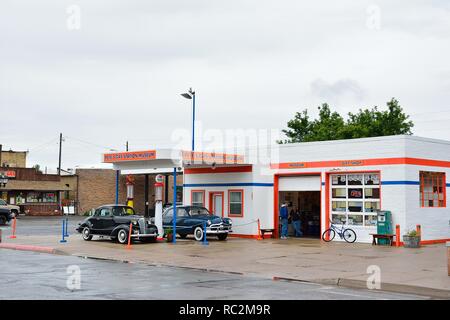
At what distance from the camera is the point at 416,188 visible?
26000 mm

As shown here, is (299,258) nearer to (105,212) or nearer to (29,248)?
(105,212)

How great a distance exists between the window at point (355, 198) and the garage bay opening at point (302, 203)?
1161 mm

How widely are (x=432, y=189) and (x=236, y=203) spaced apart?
9919 millimetres

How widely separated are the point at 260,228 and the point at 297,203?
363cm

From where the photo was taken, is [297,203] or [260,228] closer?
[260,228]

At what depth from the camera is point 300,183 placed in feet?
97.9

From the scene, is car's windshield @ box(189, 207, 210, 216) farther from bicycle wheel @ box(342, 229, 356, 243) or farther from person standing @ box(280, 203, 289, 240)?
bicycle wheel @ box(342, 229, 356, 243)

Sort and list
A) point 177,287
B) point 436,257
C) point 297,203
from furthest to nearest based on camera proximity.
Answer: point 297,203, point 436,257, point 177,287

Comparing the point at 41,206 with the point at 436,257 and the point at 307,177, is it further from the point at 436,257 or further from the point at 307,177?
the point at 436,257

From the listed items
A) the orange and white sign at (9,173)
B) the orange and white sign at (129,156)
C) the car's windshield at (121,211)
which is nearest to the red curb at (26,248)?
the car's windshield at (121,211)

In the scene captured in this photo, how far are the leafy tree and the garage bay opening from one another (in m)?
24.4

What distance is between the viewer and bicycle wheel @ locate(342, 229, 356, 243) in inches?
1057

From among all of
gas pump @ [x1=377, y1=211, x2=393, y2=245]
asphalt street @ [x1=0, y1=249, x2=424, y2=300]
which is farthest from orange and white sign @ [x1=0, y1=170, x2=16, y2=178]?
asphalt street @ [x1=0, y1=249, x2=424, y2=300]
